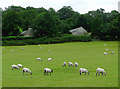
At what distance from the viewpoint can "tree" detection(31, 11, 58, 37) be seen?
2783 inches

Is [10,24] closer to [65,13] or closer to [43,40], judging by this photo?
[43,40]

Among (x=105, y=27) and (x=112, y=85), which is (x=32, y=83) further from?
(x=105, y=27)

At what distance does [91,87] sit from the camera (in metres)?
11.7

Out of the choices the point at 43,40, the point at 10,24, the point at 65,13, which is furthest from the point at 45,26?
the point at 65,13

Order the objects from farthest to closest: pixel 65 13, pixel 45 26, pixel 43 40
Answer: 1. pixel 65 13
2. pixel 45 26
3. pixel 43 40

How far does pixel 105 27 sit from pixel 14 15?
3260cm

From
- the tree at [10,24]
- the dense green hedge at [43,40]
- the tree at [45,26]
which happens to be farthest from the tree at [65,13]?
the dense green hedge at [43,40]

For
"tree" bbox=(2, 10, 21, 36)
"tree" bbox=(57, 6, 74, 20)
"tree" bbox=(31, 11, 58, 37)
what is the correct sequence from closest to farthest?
"tree" bbox=(31, 11, 58, 37) < "tree" bbox=(2, 10, 21, 36) < "tree" bbox=(57, 6, 74, 20)

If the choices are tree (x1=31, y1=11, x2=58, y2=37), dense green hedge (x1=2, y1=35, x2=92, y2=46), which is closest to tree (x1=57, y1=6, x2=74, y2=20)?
tree (x1=31, y1=11, x2=58, y2=37)

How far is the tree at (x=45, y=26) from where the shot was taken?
70688mm

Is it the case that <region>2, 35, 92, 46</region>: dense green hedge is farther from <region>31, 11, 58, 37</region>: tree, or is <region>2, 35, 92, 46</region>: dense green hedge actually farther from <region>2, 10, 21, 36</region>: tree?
<region>2, 10, 21, 36</region>: tree

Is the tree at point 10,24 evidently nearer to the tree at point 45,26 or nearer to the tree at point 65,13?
the tree at point 45,26

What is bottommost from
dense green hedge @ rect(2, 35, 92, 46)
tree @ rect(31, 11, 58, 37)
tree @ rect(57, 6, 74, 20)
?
dense green hedge @ rect(2, 35, 92, 46)

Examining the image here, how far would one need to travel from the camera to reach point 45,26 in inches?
2798
